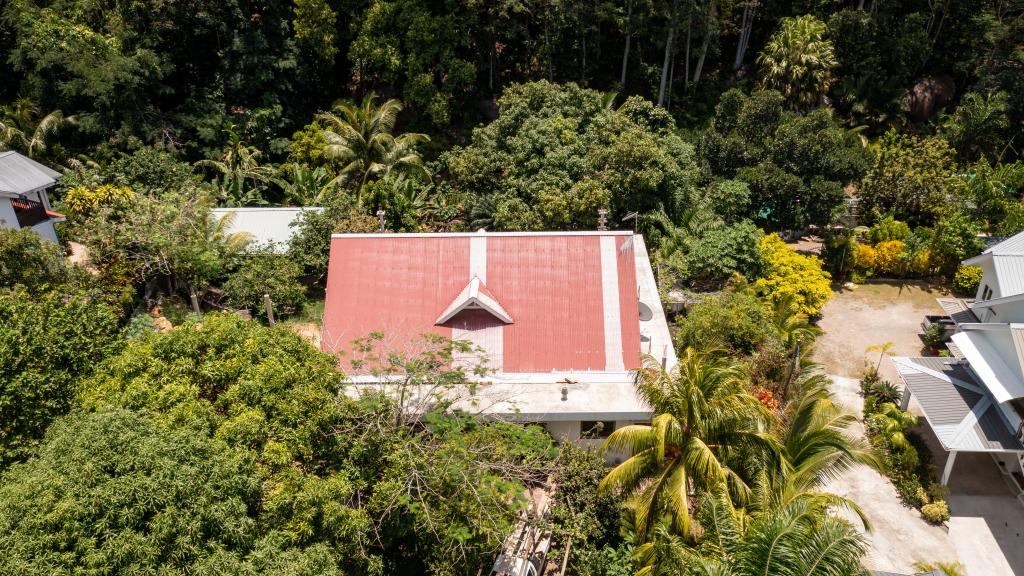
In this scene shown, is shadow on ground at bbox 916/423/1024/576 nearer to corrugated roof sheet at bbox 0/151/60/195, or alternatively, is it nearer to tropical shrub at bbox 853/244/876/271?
tropical shrub at bbox 853/244/876/271

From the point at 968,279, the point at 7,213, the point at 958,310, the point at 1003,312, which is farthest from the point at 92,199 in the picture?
the point at 968,279

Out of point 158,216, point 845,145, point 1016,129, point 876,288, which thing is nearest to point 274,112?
point 158,216

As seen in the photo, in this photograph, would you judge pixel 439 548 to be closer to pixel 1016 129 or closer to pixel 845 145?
pixel 845 145

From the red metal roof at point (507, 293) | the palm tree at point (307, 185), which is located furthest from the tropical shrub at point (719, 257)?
the palm tree at point (307, 185)

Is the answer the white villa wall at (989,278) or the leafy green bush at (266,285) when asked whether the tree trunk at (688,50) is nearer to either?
the white villa wall at (989,278)

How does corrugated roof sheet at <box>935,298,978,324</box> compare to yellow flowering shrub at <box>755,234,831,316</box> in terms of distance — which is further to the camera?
yellow flowering shrub at <box>755,234,831,316</box>

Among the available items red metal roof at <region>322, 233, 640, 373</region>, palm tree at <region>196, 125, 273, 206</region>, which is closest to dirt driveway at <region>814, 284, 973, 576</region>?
red metal roof at <region>322, 233, 640, 373</region>

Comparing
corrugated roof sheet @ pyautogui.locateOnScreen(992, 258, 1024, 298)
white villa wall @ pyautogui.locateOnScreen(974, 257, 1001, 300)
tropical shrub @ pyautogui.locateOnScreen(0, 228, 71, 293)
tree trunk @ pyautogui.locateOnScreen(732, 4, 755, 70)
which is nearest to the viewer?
tropical shrub @ pyautogui.locateOnScreen(0, 228, 71, 293)
